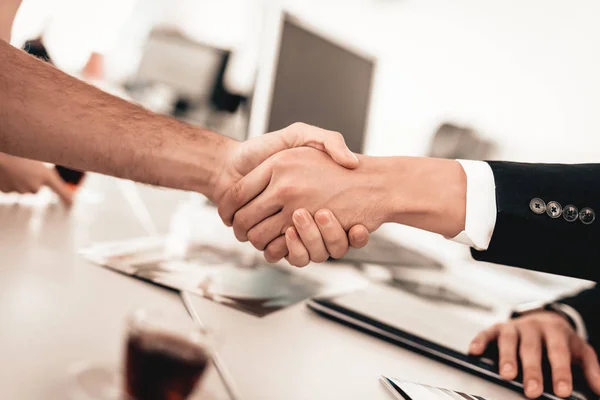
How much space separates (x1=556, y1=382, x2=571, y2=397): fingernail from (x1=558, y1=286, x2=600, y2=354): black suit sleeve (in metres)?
0.32

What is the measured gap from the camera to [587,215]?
786 mm

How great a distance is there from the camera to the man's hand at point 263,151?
36.5 inches

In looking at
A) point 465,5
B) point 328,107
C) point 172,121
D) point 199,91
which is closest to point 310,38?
point 328,107

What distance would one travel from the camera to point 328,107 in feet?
5.27

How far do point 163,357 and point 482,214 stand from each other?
0.64 meters

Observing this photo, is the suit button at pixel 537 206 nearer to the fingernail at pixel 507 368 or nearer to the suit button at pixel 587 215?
the suit button at pixel 587 215

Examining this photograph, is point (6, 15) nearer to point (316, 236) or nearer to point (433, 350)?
point (316, 236)

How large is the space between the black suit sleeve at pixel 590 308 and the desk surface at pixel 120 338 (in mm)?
402

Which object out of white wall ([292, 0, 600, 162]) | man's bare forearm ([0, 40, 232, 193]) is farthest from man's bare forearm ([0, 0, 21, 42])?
white wall ([292, 0, 600, 162])

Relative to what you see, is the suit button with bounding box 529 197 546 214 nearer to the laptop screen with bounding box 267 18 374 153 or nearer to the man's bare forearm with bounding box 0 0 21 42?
the laptop screen with bounding box 267 18 374 153

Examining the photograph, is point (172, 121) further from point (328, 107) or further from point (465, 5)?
point (465, 5)

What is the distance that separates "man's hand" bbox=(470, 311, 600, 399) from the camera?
2.10ft

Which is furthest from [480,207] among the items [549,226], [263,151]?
[263,151]

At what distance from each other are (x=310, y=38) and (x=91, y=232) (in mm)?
918
